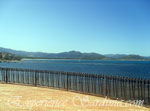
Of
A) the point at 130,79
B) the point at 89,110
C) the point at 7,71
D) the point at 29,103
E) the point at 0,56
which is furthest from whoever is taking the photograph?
the point at 0,56

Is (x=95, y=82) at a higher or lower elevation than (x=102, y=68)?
higher

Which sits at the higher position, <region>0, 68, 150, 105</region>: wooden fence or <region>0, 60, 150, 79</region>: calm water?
<region>0, 68, 150, 105</region>: wooden fence

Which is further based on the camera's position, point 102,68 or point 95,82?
point 102,68

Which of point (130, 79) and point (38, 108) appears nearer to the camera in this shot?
point (38, 108)

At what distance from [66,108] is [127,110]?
3.14m

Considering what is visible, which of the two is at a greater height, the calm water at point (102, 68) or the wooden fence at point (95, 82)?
the wooden fence at point (95, 82)

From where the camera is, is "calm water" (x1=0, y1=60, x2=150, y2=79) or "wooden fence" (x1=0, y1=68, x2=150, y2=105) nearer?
"wooden fence" (x1=0, y1=68, x2=150, y2=105)

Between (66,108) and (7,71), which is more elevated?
(7,71)

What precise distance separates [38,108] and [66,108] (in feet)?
4.55

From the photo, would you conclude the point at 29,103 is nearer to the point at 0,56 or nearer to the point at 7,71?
the point at 7,71

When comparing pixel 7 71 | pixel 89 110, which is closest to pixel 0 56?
pixel 7 71

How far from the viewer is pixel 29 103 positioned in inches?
327

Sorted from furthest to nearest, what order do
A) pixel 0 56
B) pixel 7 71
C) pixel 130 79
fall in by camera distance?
pixel 0 56, pixel 7 71, pixel 130 79

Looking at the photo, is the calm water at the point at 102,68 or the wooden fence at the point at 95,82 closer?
the wooden fence at the point at 95,82
